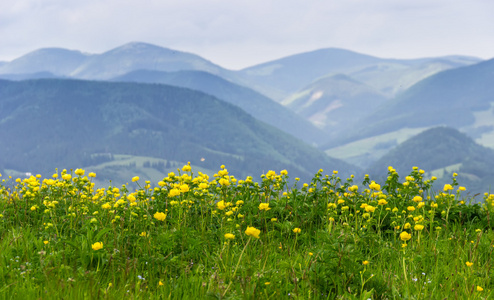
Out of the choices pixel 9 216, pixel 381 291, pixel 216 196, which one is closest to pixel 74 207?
pixel 9 216

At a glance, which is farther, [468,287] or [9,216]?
[9,216]

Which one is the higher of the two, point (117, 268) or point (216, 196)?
point (216, 196)

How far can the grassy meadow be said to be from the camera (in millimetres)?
4547

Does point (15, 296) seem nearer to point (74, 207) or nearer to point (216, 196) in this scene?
point (74, 207)

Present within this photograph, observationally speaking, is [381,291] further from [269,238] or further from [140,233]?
[140,233]

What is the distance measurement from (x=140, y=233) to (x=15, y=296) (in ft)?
6.84

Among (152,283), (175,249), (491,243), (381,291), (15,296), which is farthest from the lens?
(491,243)

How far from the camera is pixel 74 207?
747cm

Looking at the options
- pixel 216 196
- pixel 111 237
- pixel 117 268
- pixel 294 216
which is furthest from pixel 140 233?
pixel 294 216

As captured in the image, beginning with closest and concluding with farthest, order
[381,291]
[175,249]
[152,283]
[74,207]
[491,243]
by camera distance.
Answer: [381,291]
[152,283]
[175,249]
[491,243]
[74,207]

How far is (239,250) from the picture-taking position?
5.96 m

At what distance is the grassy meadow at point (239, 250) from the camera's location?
4547 millimetres

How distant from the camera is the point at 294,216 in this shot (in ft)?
24.9

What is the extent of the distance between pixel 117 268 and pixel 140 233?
922 mm
